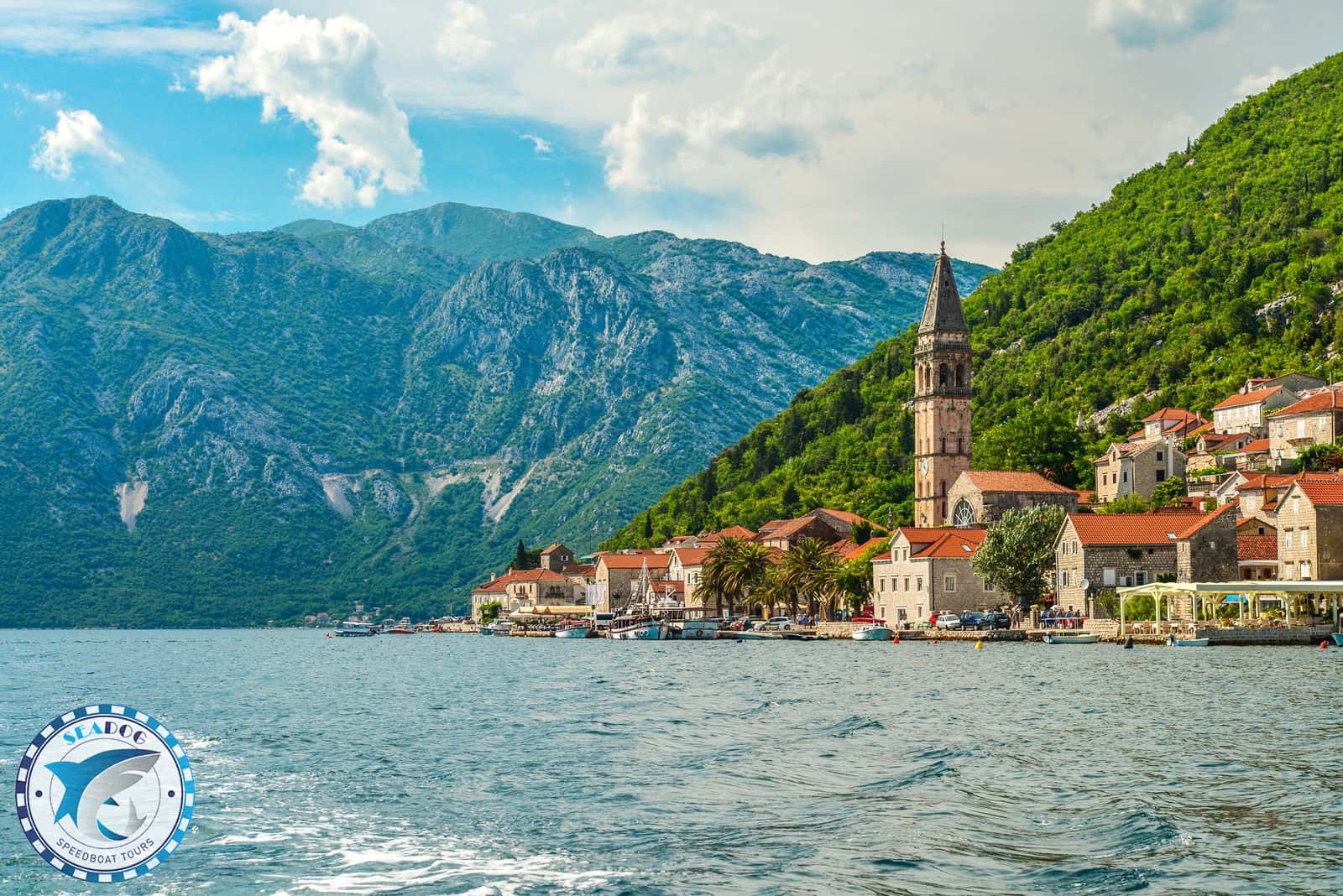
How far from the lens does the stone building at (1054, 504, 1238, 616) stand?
3450 inches

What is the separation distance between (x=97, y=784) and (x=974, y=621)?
290 ft

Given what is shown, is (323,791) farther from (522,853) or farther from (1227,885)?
(1227,885)

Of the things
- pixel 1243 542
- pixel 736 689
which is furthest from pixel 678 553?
pixel 736 689

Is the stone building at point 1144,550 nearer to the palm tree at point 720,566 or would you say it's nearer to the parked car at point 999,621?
the parked car at point 999,621

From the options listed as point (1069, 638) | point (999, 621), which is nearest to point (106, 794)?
point (1069, 638)

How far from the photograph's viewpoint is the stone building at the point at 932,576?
10825 centimetres

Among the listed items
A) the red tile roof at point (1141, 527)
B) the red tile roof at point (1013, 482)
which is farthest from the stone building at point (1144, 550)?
the red tile roof at point (1013, 482)

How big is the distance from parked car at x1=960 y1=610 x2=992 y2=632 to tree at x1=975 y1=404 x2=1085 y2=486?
125 ft

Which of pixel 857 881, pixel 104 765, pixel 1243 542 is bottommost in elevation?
pixel 857 881

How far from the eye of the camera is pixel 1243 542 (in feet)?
292

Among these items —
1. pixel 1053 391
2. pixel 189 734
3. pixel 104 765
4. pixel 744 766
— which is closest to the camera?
pixel 104 765

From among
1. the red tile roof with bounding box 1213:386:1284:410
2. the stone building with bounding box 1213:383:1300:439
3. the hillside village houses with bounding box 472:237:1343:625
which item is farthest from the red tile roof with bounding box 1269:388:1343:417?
the red tile roof with bounding box 1213:386:1284:410

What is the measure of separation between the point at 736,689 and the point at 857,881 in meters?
34.8

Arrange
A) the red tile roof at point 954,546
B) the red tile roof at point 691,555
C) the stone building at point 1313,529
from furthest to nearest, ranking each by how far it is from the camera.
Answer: the red tile roof at point 691,555, the red tile roof at point 954,546, the stone building at point 1313,529
